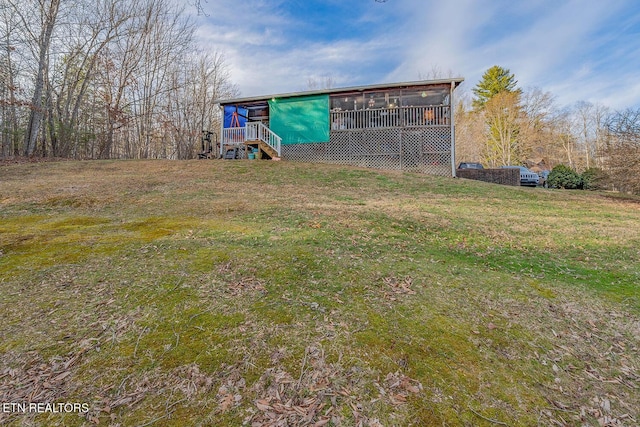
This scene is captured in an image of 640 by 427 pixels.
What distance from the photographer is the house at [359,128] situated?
12.8 meters

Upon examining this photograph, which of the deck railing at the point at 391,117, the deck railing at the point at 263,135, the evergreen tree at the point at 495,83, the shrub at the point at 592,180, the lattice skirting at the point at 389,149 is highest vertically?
the evergreen tree at the point at 495,83

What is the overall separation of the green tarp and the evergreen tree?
2805 centimetres

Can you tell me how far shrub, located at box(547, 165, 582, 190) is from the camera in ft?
51.0

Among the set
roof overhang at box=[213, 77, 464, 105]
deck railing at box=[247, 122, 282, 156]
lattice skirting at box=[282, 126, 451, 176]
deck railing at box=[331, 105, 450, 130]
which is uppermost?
roof overhang at box=[213, 77, 464, 105]

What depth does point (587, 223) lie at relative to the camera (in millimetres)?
5848

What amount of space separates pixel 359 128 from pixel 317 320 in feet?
41.0

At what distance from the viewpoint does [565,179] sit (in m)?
15.9

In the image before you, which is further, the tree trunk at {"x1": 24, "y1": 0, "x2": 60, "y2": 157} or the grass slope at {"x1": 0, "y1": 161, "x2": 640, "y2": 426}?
the tree trunk at {"x1": 24, "y1": 0, "x2": 60, "y2": 157}

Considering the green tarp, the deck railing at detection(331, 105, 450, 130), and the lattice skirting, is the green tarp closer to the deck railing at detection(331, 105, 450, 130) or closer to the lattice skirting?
the lattice skirting

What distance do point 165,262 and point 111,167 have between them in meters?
10.8

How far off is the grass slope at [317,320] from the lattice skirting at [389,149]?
778 cm

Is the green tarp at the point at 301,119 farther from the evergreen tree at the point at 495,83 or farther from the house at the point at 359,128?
the evergreen tree at the point at 495,83

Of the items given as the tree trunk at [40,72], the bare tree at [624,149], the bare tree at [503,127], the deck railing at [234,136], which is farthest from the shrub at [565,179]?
the tree trunk at [40,72]

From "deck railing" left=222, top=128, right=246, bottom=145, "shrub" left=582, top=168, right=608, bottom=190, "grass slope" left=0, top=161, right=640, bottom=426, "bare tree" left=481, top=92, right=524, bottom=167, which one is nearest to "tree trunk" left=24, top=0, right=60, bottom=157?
"deck railing" left=222, top=128, right=246, bottom=145
